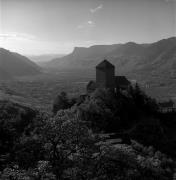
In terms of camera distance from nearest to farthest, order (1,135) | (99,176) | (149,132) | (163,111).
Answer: (99,176), (1,135), (149,132), (163,111)

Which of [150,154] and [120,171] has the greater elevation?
[120,171]

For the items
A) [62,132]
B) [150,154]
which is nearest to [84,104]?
[150,154]

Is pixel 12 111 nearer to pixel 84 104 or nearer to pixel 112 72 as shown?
pixel 84 104

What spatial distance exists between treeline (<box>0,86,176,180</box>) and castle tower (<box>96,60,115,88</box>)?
4.55 meters

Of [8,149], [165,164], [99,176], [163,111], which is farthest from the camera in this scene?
[163,111]

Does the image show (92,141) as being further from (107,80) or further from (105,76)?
(105,76)

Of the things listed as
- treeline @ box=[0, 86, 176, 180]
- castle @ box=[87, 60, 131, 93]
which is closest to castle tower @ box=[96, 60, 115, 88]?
castle @ box=[87, 60, 131, 93]

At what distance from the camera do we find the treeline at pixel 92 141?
44.0 feet

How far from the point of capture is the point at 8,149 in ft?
78.9

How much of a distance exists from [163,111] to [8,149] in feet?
112

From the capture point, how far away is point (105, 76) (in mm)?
53250

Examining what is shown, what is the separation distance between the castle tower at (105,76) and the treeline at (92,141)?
4550 mm

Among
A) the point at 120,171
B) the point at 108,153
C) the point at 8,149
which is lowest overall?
the point at 8,149

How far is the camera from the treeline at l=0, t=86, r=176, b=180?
13414 mm
